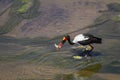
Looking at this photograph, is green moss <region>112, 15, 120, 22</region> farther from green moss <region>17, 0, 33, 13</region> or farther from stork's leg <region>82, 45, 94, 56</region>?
green moss <region>17, 0, 33, 13</region>

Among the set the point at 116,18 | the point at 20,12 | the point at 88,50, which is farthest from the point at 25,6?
the point at 88,50

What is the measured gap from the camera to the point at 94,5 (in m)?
15.4

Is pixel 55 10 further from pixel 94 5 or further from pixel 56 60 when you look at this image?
pixel 56 60

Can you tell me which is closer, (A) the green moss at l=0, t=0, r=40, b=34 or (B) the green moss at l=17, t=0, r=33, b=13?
(A) the green moss at l=0, t=0, r=40, b=34

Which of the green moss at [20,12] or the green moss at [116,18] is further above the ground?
the green moss at [116,18]

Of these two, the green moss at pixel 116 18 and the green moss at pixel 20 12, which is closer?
the green moss at pixel 116 18

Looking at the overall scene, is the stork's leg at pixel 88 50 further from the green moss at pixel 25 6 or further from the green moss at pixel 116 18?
the green moss at pixel 25 6

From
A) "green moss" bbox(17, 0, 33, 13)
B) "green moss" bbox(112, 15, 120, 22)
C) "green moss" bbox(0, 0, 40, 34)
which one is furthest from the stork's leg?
"green moss" bbox(17, 0, 33, 13)

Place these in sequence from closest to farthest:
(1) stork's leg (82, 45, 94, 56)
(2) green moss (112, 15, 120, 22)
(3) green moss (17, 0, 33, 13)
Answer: (1) stork's leg (82, 45, 94, 56)
(2) green moss (112, 15, 120, 22)
(3) green moss (17, 0, 33, 13)

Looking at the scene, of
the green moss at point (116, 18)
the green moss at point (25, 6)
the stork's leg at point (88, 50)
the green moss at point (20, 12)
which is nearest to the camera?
the stork's leg at point (88, 50)

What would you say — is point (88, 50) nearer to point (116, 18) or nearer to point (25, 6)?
point (116, 18)

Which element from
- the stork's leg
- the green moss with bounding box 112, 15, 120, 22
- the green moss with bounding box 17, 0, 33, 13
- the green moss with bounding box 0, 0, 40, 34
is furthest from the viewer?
the green moss with bounding box 17, 0, 33, 13

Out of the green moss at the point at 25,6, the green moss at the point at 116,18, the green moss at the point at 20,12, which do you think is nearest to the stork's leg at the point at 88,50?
the green moss at the point at 116,18

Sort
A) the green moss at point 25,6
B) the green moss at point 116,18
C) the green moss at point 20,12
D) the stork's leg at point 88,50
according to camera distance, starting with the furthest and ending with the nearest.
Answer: the green moss at point 25,6 → the green moss at point 20,12 → the green moss at point 116,18 → the stork's leg at point 88,50
